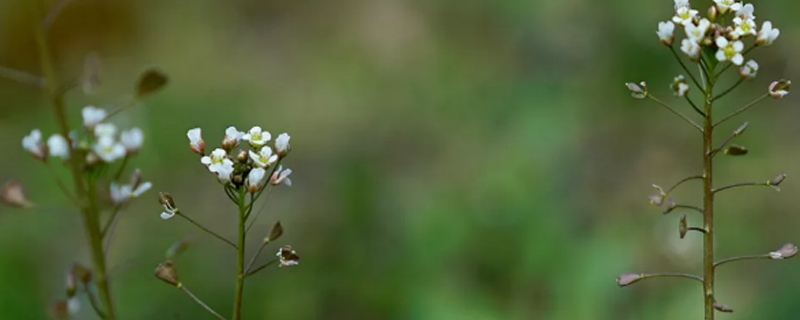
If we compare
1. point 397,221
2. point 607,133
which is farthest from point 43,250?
point 607,133

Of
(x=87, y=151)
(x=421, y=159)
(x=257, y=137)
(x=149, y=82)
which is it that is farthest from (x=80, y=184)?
(x=421, y=159)

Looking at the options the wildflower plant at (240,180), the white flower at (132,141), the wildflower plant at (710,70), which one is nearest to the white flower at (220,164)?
the wildflower plant at (240,180)

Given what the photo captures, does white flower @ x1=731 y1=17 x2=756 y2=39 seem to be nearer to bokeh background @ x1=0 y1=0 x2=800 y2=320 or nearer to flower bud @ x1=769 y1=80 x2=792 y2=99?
flower bud @ x1=769 y1=80 x2=792 y2=99

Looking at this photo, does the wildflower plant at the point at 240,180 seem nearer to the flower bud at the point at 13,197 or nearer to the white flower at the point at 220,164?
the white flower at the point at 220,164

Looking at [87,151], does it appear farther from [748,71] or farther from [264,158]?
[748,71]

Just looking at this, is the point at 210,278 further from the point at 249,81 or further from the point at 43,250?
the point at 249,81

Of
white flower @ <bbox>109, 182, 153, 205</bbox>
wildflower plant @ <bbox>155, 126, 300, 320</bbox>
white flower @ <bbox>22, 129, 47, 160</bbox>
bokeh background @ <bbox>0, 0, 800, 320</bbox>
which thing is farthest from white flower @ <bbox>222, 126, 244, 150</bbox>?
bokeh background @ <bbox>0, 0, 800, 320</bbox>

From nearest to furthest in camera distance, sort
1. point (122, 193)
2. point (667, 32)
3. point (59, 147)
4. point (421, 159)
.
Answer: point (59, 147) < point (122, 193) < point (667, 32) < point (421, 159)
